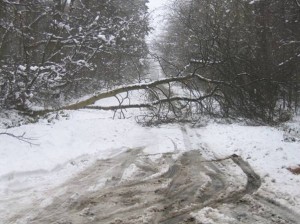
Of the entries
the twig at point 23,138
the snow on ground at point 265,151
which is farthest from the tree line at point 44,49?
the snow on ground at point 265,151

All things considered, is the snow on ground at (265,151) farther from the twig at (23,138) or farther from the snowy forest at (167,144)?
the twig at (23,138)

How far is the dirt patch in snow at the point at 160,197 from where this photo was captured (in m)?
5.19

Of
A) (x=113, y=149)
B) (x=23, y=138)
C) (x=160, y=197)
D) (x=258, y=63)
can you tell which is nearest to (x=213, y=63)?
(x=258, y=63)

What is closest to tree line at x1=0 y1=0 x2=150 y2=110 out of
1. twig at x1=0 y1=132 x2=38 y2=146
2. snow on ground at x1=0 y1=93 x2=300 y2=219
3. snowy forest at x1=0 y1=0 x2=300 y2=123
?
snowy forest at x1=0 y1=0 x2=300 y2=123

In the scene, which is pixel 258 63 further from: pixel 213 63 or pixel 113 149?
pixel 113 149

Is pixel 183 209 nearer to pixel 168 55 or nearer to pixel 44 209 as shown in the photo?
pixel 44 209

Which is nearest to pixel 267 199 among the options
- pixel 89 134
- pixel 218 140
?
pixel 218 140

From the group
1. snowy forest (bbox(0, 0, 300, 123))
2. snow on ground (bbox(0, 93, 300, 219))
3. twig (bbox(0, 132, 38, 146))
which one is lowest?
snow on ground (bbox(0, 93, 300, 219))

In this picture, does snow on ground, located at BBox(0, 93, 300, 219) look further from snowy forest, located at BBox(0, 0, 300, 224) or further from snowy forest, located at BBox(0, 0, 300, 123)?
snowy forest, located at BBox(0, 0, 300, 123)

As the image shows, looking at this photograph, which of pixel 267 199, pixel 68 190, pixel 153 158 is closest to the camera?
pixel 267 199

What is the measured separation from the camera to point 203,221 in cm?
498

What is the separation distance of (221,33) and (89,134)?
8695 millimetres

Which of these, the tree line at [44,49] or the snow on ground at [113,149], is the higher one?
the tree line at [44,49]

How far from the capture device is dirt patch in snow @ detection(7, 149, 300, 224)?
519cm
